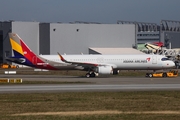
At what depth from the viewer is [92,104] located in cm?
2527

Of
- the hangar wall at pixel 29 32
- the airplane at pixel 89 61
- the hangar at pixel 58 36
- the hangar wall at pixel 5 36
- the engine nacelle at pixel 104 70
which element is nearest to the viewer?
the engine nacelle at pixel 104 70

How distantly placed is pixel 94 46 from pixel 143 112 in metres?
83.7

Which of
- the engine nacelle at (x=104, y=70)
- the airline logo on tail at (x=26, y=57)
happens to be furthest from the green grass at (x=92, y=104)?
the airline logo on tail at (x=26, y=57)

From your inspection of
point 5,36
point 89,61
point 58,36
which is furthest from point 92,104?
point 5,36

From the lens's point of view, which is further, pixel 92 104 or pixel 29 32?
pixel 29 32

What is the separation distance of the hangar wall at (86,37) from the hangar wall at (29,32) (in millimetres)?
4256

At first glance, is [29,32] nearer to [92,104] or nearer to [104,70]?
[104,70]

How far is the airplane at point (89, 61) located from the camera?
193ft

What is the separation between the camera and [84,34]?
103688 millimetres

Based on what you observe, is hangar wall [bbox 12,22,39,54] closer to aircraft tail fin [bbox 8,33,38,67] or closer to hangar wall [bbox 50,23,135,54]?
hangar wall [bbox 50,23,135,54]

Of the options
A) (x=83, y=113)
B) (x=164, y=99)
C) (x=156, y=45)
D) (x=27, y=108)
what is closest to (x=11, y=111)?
(x=27, y=108)

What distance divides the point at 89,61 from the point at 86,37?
44.4 m

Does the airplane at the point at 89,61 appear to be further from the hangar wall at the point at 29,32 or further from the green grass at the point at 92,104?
the hangar wall at the point at 29,32

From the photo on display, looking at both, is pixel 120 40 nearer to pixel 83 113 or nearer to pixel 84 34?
pixel 84 34
